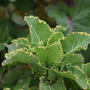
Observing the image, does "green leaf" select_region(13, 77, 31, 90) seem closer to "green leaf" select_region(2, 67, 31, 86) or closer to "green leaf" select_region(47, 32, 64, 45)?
"green leaf" select_region(2, 67, 31, 86)

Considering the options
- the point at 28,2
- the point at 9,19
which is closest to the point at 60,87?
the point at 9,19

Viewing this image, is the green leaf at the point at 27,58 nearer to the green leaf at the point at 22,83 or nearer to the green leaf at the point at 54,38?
the green leaf at the point at 54,38

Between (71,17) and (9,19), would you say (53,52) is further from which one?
(9,19)

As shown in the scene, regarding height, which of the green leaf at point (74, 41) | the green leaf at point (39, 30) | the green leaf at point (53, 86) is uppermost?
the green leaf at point (39, 30)

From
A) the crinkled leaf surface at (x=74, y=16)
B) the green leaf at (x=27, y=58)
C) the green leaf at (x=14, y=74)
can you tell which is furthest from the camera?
the crinkled leaf surface at (x=74, y=16)

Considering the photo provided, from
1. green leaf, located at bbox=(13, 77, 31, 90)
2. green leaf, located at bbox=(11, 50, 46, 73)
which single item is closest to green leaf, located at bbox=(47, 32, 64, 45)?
green leaf, located at bbox=(11, 50, 46, 73)

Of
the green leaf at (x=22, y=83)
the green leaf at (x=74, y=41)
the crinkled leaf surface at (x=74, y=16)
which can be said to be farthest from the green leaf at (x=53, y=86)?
the crinkled leaf surface at (x=74, y=16)

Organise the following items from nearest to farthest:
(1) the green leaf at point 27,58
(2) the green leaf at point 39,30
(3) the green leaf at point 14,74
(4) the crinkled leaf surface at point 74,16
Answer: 1. (1) the green leaf at point 27,58
2. (2) the green leaf at point 39,30
3. (3) the green leaf at point 14,74
4. (4) the crinkled leaf surface at point 74,16
